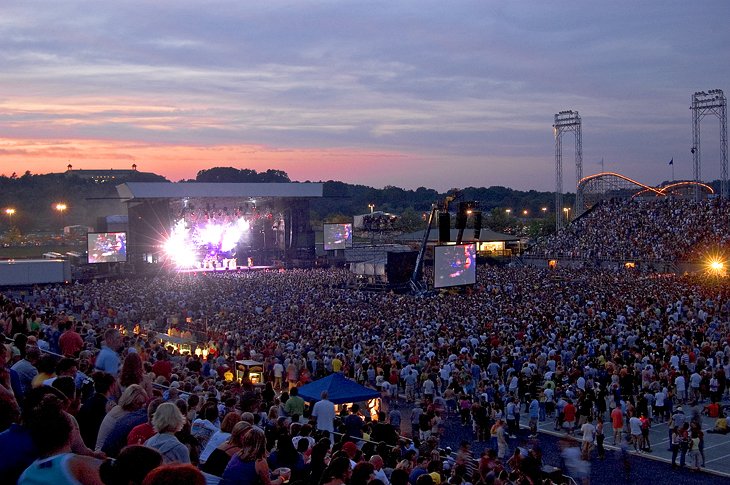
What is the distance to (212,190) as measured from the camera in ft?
163

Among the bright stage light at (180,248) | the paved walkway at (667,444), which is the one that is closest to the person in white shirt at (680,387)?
the paved walkway at (667,444)

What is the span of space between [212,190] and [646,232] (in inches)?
1047

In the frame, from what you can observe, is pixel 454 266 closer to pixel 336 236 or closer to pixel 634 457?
pixel 634 457

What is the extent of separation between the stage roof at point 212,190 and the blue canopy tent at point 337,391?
121 feet

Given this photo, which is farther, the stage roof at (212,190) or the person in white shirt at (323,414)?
the stage roof at (212,190)

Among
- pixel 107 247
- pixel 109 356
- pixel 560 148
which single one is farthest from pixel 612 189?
pixel 109 356

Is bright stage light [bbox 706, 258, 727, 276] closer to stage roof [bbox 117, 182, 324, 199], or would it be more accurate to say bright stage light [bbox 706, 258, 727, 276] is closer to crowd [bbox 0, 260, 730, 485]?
crowd [bbox 0, 260, 730, 485]

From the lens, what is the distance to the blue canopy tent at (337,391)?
1239cm

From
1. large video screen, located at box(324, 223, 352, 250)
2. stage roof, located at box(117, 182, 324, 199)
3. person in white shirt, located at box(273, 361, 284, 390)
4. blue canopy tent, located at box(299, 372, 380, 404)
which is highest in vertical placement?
stage roof, located at box(117, 182, 324, 199)

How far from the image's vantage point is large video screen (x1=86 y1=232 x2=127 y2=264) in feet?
144

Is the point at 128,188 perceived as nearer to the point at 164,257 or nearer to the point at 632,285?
the point at 164,257

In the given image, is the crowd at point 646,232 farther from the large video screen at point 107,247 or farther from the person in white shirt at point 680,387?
the person in white shirt at point 680,387

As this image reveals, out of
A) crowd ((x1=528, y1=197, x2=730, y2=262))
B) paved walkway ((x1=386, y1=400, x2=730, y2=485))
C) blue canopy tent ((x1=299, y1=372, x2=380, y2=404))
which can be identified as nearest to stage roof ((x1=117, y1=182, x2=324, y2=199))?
crowd ((x1=528, y1=197, x2=730, y2=262))

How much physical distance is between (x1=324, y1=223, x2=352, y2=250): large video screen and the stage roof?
2643 mm
